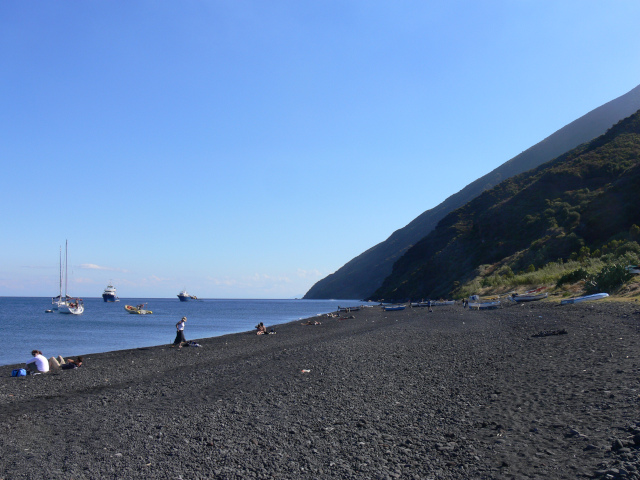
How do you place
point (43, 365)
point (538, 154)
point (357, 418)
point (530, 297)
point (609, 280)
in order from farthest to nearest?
point (538, 154) < point (530, 297) < point (609, 280) < point (43, 365) < point (357, 418)

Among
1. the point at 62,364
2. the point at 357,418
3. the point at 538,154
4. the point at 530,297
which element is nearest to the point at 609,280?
the point at 530,297

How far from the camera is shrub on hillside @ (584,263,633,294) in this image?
2739cm

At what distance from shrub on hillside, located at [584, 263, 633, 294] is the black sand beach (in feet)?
48.7

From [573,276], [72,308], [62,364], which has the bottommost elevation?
[62,364]

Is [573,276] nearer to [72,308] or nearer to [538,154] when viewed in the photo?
[72,308]

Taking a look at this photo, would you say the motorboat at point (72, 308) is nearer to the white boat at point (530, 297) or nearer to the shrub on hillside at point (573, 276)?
the white boat at point (530, 297)

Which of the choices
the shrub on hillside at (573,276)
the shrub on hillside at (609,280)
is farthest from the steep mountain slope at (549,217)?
the shrub on hillside at (609,280)

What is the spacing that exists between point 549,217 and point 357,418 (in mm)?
60107

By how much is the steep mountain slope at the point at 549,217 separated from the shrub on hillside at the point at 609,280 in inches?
727

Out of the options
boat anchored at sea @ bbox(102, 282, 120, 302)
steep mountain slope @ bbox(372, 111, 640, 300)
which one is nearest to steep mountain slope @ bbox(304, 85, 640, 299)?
steep mountain slope @ bbox(372, 111, 640, 300)

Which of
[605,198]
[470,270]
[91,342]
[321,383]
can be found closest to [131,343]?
[91,342]

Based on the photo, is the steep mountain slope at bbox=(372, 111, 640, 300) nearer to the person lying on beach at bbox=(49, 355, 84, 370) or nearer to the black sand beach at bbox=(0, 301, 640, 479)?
the black sand beach at bbox=(0, 301, 640, 479)

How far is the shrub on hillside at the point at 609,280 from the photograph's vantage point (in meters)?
27.4

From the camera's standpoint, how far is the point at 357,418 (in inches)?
307
